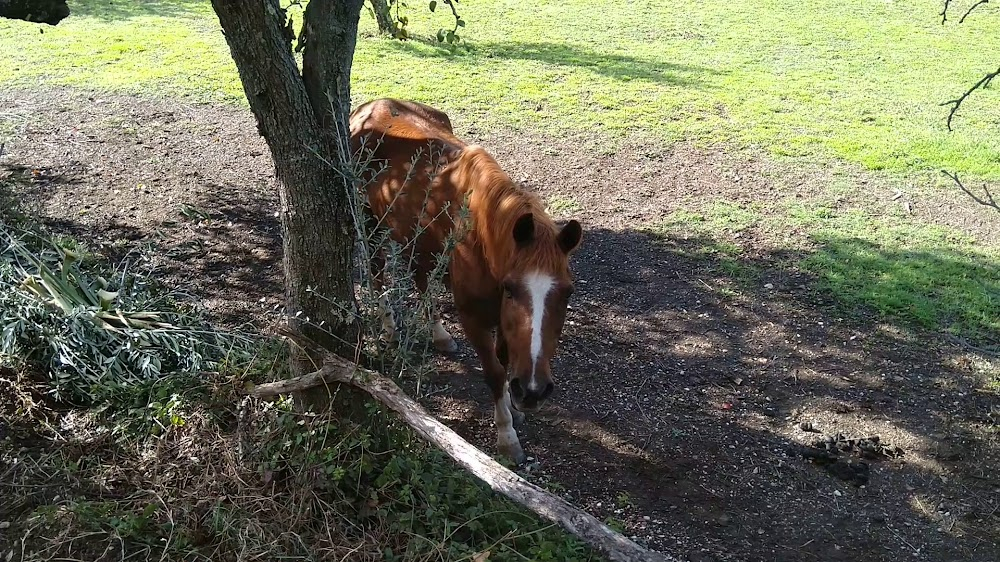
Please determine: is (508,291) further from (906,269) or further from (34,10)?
(906,269)

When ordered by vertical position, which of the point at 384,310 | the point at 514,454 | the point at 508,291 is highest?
the point at 508,291

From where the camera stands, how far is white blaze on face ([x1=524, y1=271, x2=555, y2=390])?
3.35m

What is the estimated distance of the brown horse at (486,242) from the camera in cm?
339

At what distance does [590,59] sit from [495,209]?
9.49 metres

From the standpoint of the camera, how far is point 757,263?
645cm

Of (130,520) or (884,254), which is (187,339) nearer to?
(130,520)

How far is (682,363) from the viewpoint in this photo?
512cm

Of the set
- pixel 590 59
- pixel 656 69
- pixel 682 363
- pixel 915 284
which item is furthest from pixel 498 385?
pixel 590 59

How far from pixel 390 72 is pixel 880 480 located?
908cm

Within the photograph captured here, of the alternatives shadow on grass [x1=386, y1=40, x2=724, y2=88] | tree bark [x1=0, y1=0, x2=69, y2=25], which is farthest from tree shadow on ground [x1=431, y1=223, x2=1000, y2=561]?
shadow on grass [x1=386, y1=40, x2=724, y2=88]

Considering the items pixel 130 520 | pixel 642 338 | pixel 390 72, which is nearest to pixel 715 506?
pixel 642 338

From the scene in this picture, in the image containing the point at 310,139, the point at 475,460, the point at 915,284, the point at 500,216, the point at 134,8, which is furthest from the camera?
the point at 134,8

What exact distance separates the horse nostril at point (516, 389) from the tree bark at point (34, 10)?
3.17 metres

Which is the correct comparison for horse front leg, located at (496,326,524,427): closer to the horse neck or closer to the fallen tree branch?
the horse neck
